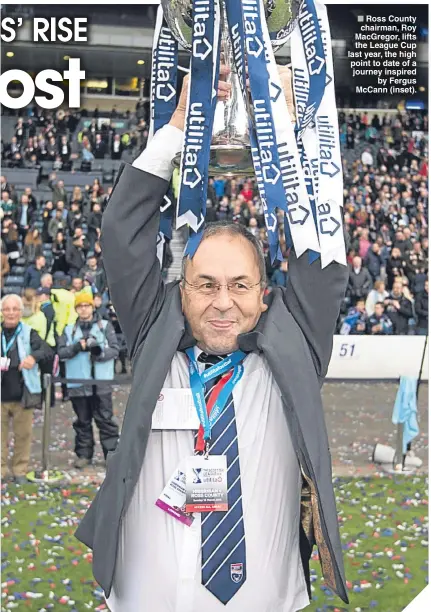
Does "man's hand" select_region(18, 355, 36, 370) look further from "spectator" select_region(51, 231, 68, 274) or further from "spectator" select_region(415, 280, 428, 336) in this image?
"spectator" select_region(415, 280, 428, 336)

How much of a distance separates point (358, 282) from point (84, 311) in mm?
4872

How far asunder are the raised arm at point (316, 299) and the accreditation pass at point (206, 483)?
1.18 feet

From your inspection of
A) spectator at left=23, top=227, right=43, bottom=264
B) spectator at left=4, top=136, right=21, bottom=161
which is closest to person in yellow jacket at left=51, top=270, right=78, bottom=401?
spectator at left=23, top=227, right=43, bottom=264

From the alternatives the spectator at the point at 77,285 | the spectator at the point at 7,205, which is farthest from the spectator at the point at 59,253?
the spectator at the point at 77,285

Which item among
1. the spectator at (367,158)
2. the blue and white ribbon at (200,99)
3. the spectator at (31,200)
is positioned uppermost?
the spectator at (367,158)

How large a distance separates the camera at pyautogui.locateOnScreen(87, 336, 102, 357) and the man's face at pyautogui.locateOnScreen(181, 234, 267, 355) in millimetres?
5460

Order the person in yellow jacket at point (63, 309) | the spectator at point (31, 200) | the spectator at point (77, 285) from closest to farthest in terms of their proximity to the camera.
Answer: the person in yellow jacket at point (63, 309), the spectator at point (77, 285), the spectator at point (31, 200)

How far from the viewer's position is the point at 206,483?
85.6 inches

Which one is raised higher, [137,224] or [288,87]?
[288,87]

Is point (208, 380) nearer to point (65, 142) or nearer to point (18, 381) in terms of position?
point (18, 381)

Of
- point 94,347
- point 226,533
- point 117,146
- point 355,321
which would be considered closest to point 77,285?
point 94,347

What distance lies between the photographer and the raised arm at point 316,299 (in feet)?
7.32

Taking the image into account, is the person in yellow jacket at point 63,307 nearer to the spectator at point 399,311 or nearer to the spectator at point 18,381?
the spectator at point 18,381

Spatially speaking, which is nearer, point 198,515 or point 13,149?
point 198,515
